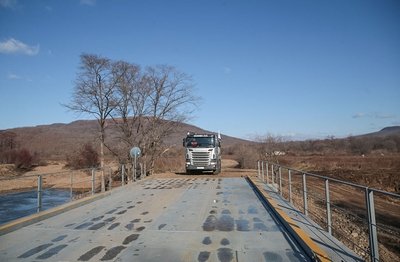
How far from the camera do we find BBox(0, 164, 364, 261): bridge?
5.97m

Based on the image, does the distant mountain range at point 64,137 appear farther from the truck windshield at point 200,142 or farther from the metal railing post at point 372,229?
the metal railing post at point 372,229

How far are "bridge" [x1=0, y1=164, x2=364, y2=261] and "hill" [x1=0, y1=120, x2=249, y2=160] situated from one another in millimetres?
21755

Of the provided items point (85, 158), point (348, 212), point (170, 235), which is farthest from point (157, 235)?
point (85, 158)

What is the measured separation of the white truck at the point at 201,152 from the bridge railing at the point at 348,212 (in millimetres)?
5304

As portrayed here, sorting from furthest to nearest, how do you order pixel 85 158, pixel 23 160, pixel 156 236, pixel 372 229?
pixel 23 160
pixel 85 158
pixel 156 236
pixel 372 229

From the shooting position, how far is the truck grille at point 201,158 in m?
27.2

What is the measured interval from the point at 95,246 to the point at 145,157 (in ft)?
92.0

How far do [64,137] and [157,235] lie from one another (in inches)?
5451

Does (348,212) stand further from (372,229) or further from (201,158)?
(201,158)

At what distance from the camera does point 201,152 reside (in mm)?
27125

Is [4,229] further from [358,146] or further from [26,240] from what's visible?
[358,146]

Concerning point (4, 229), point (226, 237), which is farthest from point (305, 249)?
point (4, 229)

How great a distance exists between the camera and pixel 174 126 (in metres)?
36.4

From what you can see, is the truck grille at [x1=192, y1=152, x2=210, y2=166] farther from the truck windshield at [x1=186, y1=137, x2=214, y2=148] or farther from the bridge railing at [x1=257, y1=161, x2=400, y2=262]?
the bridge railing at [x1=257, y1=161, x2=400, y2=262]
